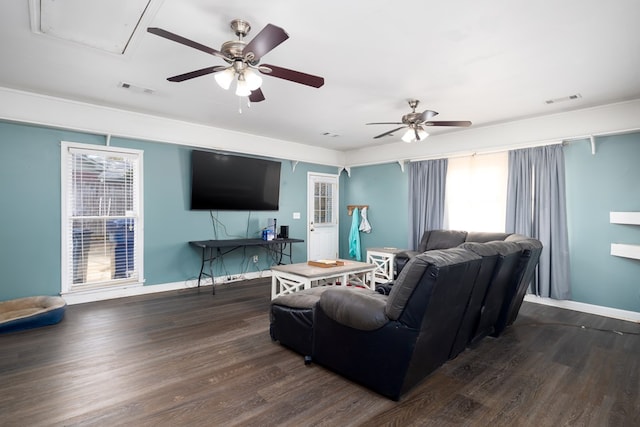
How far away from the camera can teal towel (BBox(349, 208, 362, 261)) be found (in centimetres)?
710

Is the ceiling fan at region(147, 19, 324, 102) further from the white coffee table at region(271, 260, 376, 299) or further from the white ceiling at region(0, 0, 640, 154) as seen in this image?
the white coffee table at region(271, 260, 376, 299)

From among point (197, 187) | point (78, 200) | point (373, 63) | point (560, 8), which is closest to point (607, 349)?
point (560, 8)

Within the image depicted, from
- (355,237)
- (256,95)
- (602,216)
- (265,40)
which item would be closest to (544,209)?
(602,216)

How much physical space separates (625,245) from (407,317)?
3680 millimetres

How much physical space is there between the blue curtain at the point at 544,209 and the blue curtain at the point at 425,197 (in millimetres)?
1134

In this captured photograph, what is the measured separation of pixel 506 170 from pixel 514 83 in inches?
73.7

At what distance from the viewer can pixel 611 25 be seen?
2432mm

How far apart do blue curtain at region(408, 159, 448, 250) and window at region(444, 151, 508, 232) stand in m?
0.12

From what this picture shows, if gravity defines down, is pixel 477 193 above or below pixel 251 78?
below

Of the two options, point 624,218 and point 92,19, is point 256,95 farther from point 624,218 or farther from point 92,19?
point 624,218

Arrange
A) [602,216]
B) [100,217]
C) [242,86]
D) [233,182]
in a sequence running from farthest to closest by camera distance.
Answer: [233,182], [100,217], [602,216], [242,86]

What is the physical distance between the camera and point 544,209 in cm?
454

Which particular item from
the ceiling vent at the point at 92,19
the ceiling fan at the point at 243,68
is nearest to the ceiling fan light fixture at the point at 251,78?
the ceiling fan at the point at 243,68

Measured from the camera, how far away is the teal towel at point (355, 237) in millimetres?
7102
